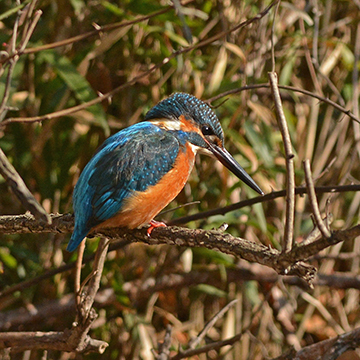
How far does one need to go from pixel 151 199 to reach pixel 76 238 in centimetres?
34

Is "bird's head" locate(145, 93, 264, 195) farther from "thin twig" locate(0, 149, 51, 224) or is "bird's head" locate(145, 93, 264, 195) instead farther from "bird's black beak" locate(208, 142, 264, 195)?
"thin twig" locate(0, 149, 51, 224)

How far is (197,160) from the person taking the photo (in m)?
2.82

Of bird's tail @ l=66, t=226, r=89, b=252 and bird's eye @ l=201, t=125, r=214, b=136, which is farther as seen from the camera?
bird's eye @ l=201, t=125, r=214, b=136

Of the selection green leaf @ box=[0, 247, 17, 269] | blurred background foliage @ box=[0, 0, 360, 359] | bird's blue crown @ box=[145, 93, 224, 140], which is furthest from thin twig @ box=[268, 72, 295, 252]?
green leaf @ box=[0, 247, 17, 269]

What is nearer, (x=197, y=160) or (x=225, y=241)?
(x=225, y=241)

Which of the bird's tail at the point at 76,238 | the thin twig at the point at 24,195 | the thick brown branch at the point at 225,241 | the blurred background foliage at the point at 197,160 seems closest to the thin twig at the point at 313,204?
the thick brown branch at the point at 225,241

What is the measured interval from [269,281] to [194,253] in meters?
0.43

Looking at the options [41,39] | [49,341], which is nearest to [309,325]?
[49,341]

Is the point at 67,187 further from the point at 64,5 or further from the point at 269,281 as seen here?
the point at 269,281

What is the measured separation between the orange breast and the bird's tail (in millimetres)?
152

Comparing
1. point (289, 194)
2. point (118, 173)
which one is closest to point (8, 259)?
point (118, 173)

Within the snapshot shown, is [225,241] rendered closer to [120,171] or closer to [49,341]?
[120,171]

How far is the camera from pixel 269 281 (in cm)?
296

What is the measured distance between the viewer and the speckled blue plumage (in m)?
1.82
